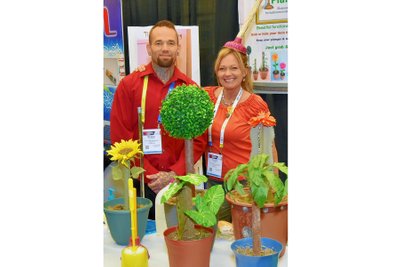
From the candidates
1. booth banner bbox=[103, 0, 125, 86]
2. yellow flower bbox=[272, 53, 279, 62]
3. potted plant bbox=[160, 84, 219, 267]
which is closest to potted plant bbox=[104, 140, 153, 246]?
potted plant bbox=[160, 84, 219, 267]

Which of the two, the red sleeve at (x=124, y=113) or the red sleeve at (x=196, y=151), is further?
the red sleeve at (x=124, y=113)

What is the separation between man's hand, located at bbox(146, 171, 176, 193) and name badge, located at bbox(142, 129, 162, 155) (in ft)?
0.34

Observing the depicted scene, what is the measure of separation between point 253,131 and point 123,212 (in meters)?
0.62

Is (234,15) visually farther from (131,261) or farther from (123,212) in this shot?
(131,261)

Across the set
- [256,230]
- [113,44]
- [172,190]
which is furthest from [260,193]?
[113,44]

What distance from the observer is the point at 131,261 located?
5.81 ft

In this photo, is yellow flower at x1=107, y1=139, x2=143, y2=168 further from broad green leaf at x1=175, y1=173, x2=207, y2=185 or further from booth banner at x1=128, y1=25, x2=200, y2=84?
booth banner at x1=128, y1=25, x2=200, y2=84

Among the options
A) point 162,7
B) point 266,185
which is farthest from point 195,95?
point 162,7

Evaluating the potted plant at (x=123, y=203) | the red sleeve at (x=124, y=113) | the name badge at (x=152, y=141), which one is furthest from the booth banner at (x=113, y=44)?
the potted plant at (x=123, y=203)

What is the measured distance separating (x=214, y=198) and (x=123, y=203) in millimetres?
500

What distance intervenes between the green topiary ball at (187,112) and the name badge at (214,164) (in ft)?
1.58

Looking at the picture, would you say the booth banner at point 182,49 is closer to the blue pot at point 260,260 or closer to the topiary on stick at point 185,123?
the topiary on stick at point 185,123

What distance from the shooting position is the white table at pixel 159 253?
73.1 inches

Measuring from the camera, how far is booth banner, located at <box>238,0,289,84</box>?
1830 mm
